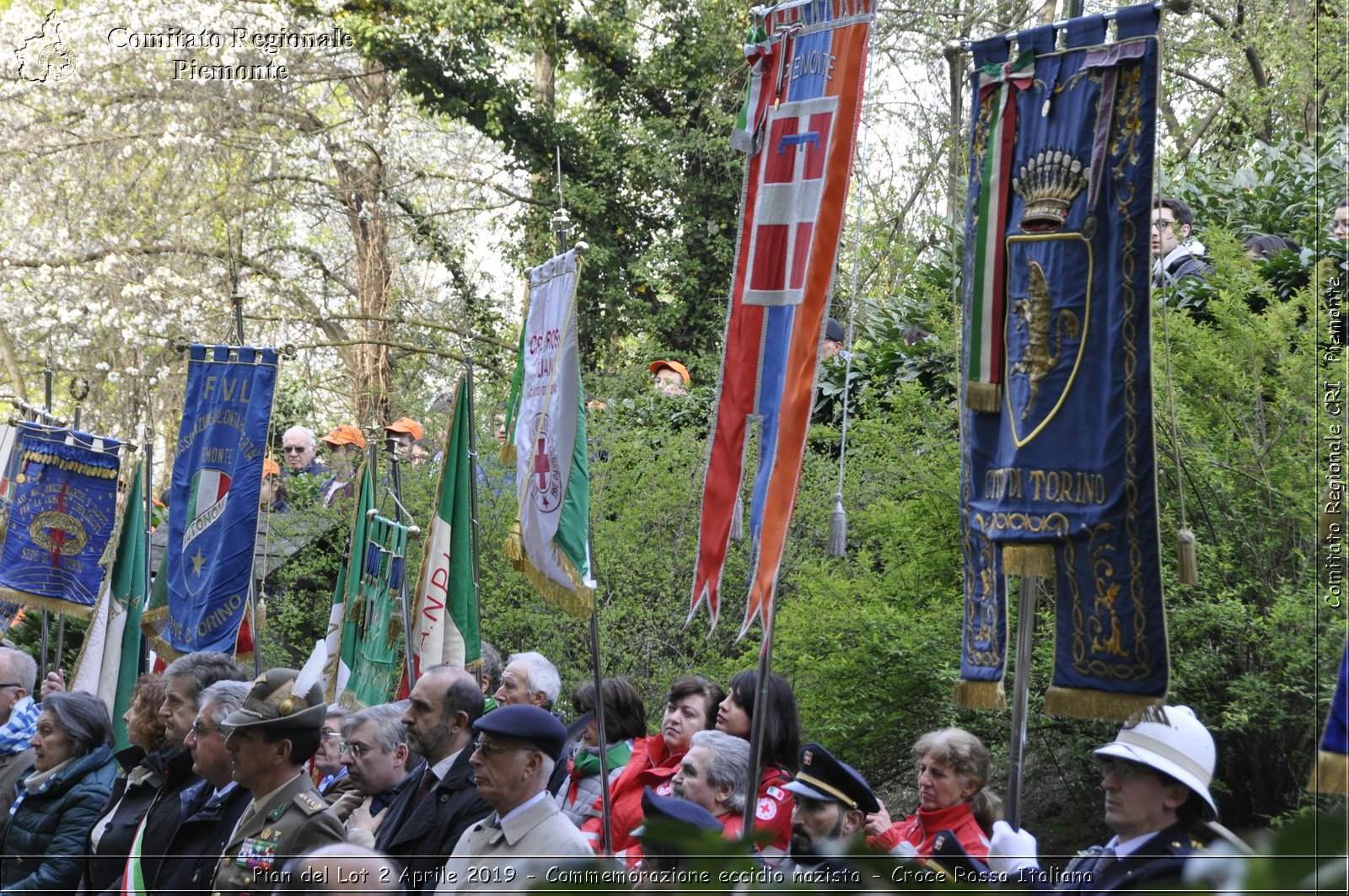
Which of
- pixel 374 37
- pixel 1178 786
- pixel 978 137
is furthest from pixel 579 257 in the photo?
pixel 374 37

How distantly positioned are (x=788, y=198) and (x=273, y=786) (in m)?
2.68

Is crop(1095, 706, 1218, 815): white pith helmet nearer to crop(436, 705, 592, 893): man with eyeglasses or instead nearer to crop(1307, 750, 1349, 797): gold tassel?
crop(1307, 750, 1349, 797): gold tassel

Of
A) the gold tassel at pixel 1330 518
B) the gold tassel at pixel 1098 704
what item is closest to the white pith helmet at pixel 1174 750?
the gold tassel at pixel 1098 704

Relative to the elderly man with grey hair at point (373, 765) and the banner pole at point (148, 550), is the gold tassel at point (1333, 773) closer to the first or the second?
the elderly man with grey hair at point (373, 765)

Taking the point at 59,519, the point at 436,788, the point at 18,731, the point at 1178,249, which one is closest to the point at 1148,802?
the point at 436,788

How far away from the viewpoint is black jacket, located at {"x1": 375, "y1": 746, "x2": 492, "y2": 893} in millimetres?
4879

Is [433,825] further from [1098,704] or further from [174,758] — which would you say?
[1098,704]

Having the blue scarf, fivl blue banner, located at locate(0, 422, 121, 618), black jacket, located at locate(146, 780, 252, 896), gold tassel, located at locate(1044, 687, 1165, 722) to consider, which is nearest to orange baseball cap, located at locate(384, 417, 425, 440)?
fivl blue banner, located at locate(0, 422, 121, 618)

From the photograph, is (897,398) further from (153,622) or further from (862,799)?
(153,622)

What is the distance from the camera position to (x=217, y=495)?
9016 mm

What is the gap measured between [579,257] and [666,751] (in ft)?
7.02

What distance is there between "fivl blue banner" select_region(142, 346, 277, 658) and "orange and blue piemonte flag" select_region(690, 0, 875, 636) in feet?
15.0

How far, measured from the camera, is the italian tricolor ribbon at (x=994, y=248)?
4730 millimetres

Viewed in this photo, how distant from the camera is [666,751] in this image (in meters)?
5.90
